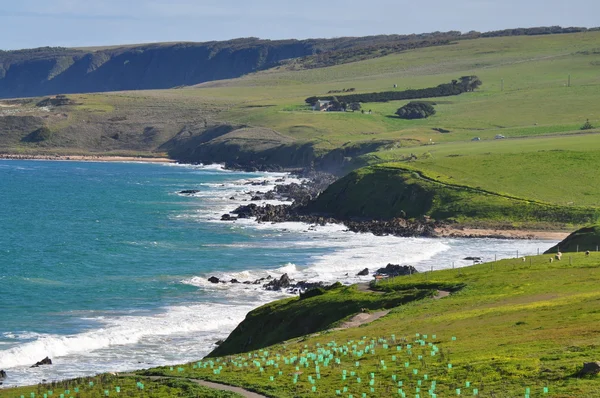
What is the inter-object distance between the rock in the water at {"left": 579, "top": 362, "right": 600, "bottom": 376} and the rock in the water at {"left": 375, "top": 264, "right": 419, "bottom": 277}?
132 feet

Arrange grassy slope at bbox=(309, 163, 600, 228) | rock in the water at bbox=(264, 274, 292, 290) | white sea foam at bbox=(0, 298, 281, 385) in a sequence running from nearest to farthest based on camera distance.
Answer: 1. white sea foam at bbox=(0, 298, 281, 385)
2. rock in the water at bbox=(264, 274, 292, 290)
3. grassy slope at bbox=(309, 163, 600, 228)

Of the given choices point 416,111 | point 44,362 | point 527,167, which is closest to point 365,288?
point 44,362

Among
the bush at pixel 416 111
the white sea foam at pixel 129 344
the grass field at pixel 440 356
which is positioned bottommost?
the white sea foam at pixel 129 344

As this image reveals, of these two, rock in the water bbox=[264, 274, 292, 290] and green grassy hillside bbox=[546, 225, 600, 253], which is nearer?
rock in the water bbox=[264, 274, 292, 290]

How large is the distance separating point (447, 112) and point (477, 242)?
335ft

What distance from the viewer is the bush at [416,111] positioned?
191625mm

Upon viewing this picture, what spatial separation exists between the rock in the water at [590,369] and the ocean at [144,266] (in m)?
24.0

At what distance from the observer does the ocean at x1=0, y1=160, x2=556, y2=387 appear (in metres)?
54.4

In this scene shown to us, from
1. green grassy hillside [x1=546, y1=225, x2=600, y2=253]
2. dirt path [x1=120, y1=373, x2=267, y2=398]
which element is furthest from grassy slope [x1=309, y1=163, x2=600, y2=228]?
dirt path [x1=120, y1=373, x2=267, y2=398]

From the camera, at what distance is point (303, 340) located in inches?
1838

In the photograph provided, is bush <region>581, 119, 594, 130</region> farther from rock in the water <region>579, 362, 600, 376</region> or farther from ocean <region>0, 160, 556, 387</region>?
rock in the water <region>579, 362, 600, 376</region>

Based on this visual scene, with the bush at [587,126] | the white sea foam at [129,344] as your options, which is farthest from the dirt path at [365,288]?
the bush at [587,126]

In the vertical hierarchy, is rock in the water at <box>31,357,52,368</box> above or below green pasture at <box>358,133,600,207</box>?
below

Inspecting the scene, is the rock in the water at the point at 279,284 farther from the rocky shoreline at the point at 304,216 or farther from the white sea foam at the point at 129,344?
the rocky shoreline at the point at 304,216
